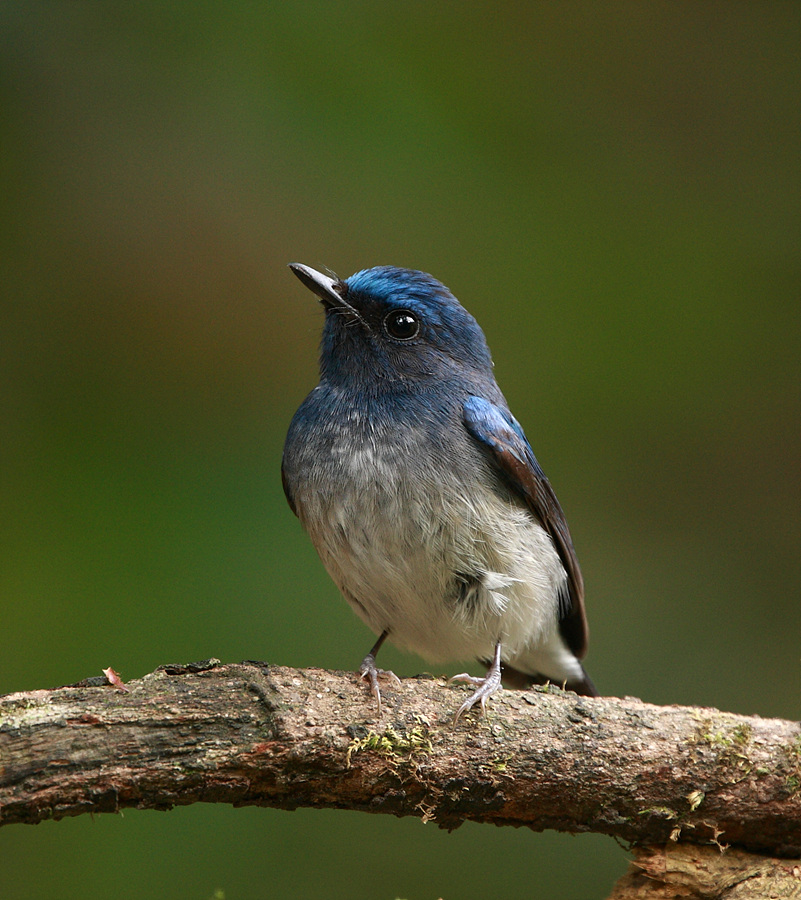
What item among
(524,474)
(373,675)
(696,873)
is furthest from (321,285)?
(696,873)

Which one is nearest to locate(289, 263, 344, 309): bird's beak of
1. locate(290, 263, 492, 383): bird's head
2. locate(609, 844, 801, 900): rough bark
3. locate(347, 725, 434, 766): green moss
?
locate(290, 263, 492, 383): bird's head

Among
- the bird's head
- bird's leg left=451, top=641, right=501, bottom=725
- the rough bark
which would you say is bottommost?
the rough bark

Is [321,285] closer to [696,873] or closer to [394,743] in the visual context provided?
[394,743]

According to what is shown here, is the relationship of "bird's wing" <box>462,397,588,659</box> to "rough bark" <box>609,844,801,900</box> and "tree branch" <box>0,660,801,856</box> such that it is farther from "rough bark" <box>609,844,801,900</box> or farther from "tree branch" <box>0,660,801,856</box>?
"rough bark" <box>609,844,801,900</box>

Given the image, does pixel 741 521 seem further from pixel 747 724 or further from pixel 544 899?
pixel 747 724

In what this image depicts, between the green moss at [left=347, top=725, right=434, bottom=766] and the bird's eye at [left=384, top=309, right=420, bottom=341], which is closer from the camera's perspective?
the green moss at [left=347, top=725, right=434, bottom=766]

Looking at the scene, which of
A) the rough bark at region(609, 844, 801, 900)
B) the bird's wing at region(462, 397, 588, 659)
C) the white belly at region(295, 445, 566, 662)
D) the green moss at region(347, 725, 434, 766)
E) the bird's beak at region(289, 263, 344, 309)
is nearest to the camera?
the green moss at region(347, 725, 434, 766)

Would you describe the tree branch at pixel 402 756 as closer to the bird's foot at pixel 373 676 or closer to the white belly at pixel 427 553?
the bird's foot at pixel 373 676
